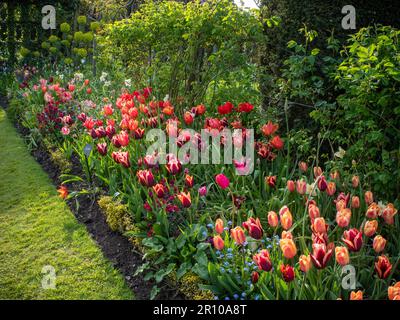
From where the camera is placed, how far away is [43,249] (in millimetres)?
3613

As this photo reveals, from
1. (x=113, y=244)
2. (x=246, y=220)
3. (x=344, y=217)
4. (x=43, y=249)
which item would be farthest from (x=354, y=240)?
(x=43, y=249)

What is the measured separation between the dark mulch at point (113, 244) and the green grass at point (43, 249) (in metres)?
0.05

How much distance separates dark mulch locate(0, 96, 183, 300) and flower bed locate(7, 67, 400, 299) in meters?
0.09

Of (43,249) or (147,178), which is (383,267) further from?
(43,249)

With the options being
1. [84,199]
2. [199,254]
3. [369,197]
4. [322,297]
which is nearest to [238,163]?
[199,254]

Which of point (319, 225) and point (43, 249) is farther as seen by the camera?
point (43, 249)

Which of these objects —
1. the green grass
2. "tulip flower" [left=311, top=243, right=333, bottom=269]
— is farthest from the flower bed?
the green grass

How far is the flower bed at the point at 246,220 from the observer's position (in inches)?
89.0

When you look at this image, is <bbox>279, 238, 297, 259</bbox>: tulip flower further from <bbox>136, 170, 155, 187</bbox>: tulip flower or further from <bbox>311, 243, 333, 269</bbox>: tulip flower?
<bbox>136, 170, 155, 187</bbox>: tulip flower

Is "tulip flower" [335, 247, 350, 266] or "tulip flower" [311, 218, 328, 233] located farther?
"tulip flower" [311, 218, 328, 233]

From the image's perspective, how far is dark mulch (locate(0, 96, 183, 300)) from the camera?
115 inches

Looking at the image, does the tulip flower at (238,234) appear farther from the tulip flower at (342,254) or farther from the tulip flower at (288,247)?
the tulip flower at (342,254)

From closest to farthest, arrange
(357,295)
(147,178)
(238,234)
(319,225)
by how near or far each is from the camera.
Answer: (357,295) → (319,225) → (238,234) → (147,178)

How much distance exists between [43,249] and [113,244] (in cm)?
61
